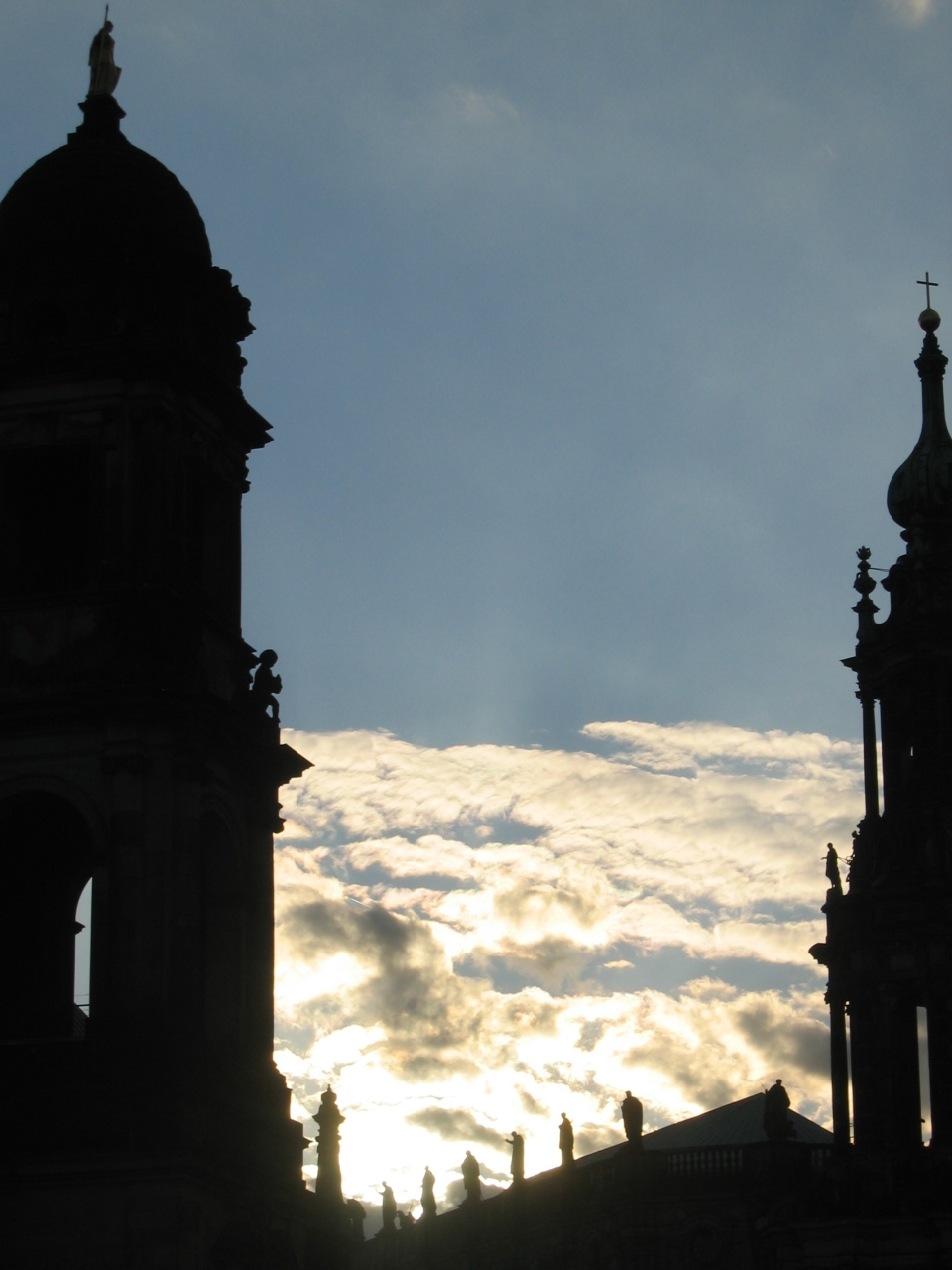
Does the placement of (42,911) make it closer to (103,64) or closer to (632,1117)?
(103,64)

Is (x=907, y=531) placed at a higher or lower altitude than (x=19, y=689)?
higher

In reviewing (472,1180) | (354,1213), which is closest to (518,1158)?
(472,1180)

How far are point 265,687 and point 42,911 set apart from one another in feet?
19.5

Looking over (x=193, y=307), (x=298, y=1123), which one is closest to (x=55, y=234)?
(x=193, y=307)

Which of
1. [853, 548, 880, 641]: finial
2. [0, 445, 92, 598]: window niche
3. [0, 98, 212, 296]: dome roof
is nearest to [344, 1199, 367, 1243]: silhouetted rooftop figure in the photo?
[0, 445, 92, 598]: window niche

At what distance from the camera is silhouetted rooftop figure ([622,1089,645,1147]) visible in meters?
82.9

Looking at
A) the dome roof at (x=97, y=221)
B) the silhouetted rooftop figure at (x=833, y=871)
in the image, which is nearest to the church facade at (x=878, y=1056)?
the silhouetted rooftop figure at (x=833, y=871)

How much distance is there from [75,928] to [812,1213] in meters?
28.9

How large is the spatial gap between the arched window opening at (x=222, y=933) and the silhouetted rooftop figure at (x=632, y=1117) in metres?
36.0

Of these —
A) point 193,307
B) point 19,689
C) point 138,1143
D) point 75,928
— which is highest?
point 193,307

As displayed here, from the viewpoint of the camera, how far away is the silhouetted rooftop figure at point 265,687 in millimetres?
50562

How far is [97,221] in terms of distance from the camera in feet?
167

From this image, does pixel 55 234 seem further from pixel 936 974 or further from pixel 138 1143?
pixel 936 974

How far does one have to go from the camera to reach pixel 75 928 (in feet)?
164
